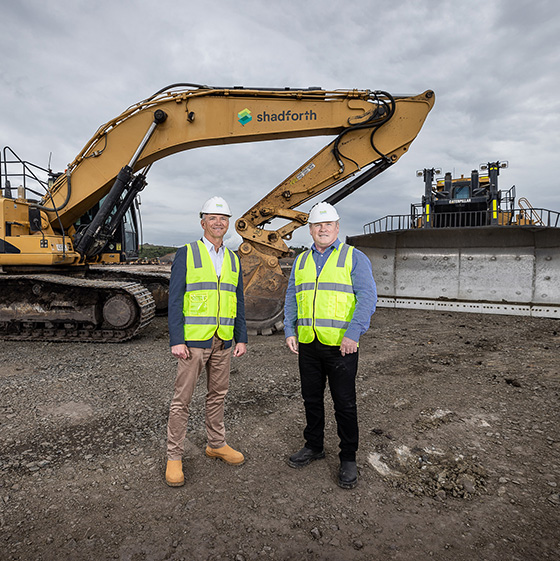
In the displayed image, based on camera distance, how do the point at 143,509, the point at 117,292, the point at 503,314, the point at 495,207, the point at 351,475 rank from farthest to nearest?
the point at 495,207
the point at 503,314
the point at 117,292
the point at 351,475
the point at 143,509

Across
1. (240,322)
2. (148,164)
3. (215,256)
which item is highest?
(148,164)

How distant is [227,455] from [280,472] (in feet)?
1.32

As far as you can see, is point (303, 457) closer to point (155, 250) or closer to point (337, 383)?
point (337, 383)

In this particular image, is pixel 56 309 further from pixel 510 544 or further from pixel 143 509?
pixel 510 544

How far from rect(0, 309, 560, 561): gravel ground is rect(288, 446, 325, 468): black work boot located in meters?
0.06

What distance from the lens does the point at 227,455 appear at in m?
2.82

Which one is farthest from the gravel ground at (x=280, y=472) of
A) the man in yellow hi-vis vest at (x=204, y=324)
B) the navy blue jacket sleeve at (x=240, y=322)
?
the navy blue jacket sleeve at (x=240, y=322)

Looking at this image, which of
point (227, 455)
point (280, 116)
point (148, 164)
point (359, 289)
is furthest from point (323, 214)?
point (148, 164)

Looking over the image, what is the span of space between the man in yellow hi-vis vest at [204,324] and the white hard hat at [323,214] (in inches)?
24.6

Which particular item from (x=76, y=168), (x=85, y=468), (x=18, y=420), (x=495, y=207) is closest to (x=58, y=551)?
(x=85, y=468)

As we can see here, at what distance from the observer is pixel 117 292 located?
6379mm

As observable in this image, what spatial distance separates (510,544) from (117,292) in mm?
5933

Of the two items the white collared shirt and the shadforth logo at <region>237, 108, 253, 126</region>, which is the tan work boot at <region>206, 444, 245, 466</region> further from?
the shadforth logo at <region>237, 108, 253, 126</region>

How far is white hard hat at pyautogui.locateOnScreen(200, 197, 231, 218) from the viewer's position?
9.11 ft
